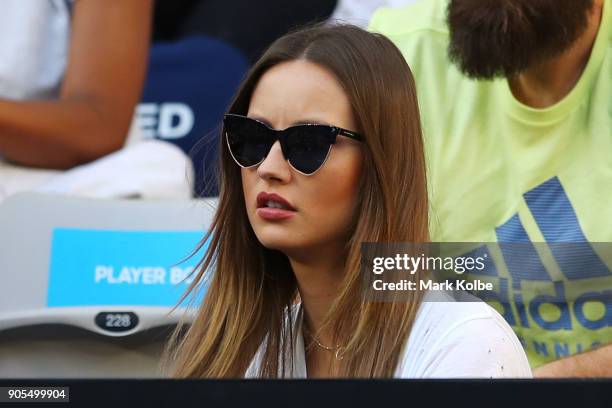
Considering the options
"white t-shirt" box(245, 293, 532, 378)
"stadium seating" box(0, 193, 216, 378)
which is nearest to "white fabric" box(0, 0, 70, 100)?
"stadium seating" box(0, 193, 216, 378)

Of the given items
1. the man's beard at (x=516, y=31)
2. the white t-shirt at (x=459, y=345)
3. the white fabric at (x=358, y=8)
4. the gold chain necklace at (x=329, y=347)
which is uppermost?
the white fabric at (x=358, y=8)

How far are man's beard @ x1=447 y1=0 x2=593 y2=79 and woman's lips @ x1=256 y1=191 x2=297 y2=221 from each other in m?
0.66

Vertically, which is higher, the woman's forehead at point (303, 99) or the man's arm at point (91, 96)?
Result: the man's arm at point (91, 96)

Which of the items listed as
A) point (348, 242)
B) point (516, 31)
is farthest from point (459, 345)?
point (516, 31)

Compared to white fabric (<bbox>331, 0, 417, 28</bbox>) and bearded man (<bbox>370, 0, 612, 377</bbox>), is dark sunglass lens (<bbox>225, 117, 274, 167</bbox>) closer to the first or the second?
bearded man (<bbox>370, 0, 612, 377</bbox>)

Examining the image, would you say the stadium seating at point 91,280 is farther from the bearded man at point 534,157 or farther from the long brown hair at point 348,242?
the bearded man at point 534,157

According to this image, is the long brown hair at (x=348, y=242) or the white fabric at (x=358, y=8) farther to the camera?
the white fabric at (x=358, y=8)

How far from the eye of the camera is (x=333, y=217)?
1.64 m

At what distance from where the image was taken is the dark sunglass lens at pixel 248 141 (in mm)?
1652

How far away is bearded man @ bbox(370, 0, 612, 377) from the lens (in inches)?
77.0

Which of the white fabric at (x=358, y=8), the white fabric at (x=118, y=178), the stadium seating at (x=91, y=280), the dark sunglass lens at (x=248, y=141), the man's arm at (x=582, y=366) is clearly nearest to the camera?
the dark sunglass lens at (x=248, y=141)

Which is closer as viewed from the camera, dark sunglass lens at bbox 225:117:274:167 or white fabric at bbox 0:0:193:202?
dark sunglass lens at bbox 225:117:274:167

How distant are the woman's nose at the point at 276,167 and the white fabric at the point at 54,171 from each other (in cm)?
74

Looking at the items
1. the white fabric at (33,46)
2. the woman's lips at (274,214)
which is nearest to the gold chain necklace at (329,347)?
the woman's lips at (274,214)
